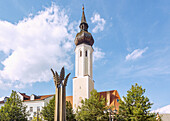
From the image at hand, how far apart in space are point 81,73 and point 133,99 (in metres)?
18.1

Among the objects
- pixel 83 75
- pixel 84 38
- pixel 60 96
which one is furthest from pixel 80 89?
pixel 60 96

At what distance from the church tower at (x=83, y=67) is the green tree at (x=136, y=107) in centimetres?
1468

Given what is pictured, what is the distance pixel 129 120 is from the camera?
79.6ft

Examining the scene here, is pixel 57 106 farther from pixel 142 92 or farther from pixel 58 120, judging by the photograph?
pixel 142 92

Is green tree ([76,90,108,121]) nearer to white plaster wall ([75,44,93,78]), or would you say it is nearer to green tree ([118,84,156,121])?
green tree ([118,84,156,121])

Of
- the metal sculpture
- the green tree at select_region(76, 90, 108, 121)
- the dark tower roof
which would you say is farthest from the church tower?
the metal sculpture

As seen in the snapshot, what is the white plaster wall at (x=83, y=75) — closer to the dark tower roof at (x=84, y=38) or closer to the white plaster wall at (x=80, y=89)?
the white plaster wall at (x=80, y=89)

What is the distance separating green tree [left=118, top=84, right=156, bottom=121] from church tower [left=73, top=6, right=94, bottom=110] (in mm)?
14684

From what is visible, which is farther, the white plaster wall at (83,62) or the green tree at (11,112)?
the white plaster wall at (83,62)

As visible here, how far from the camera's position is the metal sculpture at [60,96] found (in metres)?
17.8

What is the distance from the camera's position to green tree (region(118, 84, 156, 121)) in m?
23.2

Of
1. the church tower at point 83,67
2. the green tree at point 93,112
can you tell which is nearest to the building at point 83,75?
the church tower at point 83,67

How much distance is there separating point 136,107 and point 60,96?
1070 centimetres

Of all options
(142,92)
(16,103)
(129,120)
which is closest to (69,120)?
(16,103)
